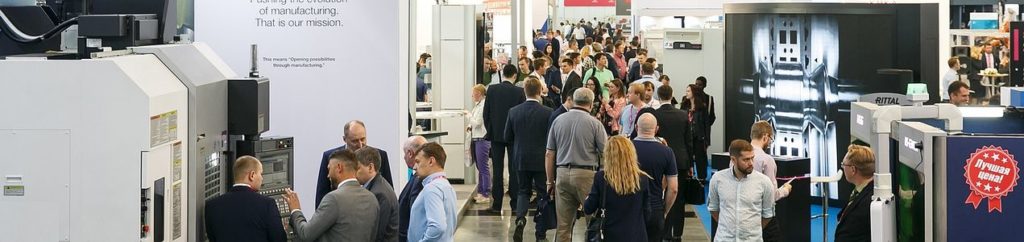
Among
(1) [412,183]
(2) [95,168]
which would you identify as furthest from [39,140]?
(1) [412,183]

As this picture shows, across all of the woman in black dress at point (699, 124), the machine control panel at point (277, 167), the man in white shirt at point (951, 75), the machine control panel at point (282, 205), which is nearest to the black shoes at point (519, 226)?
the woman in black dress at point (699, 124)

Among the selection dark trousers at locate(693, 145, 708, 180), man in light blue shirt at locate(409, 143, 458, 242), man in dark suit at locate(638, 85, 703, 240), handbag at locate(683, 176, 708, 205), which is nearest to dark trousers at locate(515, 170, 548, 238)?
man in dark suit at locate(638, 85, 703, 240)

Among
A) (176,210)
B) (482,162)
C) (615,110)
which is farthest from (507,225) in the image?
(176,210)

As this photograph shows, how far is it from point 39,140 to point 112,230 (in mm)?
469

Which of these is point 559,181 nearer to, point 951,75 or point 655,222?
point 655,222

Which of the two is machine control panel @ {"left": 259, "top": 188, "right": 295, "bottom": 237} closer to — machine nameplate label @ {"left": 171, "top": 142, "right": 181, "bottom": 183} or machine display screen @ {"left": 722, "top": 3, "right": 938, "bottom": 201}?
machine nameplate label @ {"left": 171, "top": 142, "right": 181, "bottom": 183}

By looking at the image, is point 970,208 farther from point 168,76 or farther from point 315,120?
point 315,120

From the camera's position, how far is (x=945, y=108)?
4.91 m

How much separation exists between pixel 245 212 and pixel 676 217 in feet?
15.3

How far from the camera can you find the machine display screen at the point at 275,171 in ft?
23.0

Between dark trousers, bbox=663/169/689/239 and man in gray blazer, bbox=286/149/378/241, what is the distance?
13.1 feet

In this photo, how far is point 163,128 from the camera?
5.79 meters

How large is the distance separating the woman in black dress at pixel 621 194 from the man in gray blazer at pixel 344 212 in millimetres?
1720

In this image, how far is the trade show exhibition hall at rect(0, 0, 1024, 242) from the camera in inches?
219
